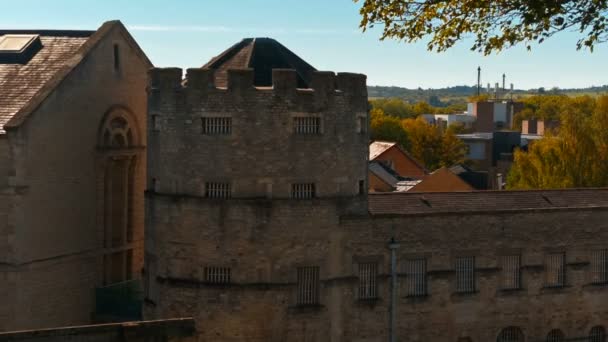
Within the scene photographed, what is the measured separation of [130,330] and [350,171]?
8.38 m

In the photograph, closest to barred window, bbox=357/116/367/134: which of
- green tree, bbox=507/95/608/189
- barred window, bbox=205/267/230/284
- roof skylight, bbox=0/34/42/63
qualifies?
barred window, bbox=205/267/230/284

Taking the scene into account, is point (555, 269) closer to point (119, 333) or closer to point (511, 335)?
point (511, 335)

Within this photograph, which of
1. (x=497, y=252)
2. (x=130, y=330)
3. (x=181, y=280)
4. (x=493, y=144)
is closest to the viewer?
(x=130, y=330)

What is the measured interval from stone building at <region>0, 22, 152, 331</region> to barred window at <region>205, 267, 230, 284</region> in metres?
6.64

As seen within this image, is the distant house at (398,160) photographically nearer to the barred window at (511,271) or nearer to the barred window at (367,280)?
the barred window at (511,271)

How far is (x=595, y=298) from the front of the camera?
35.9 m

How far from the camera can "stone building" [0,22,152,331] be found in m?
33.2

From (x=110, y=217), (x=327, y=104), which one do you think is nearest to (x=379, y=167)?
(x=110, y=217)

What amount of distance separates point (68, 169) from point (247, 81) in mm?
8407

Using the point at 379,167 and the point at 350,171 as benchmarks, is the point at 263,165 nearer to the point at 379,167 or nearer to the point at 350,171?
the point at 350,171

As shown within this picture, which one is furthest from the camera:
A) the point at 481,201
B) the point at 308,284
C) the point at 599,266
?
the point at 599,266

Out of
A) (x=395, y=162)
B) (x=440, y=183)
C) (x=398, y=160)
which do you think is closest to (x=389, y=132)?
(x=398, y=160)

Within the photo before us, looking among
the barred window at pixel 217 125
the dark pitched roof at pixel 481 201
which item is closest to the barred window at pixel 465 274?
the dark pitched roof at pixel 481 201

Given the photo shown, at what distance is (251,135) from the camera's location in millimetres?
30609
